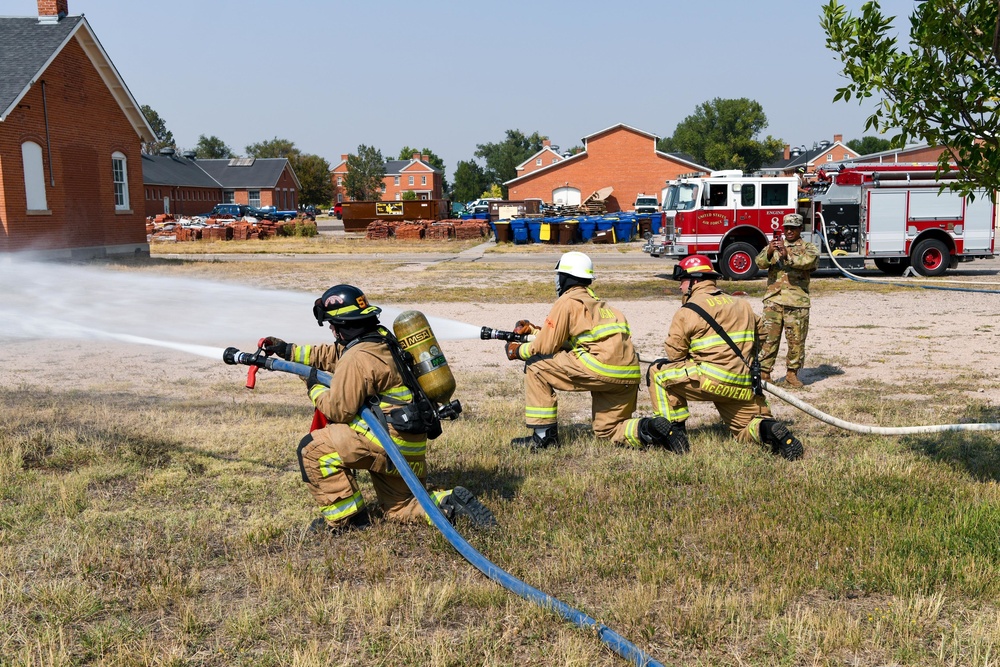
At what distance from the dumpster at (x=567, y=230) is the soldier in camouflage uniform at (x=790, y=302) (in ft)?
84.0

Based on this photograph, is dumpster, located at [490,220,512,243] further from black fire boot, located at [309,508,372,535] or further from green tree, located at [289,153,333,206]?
green tree, located at [289,153,333,206]

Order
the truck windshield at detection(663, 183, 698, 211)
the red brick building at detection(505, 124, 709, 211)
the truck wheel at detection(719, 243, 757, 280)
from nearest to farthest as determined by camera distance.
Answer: the truck wheel at detection(719, 243, 757, 280), the truck windshield at detection(663, 183, 698, 211), the red brick building at detection(505, 124, 709, 211)

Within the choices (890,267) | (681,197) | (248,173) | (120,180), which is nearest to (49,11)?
(120,180)

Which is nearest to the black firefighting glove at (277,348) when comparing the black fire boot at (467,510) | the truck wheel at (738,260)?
the black fire boot at (467,510)

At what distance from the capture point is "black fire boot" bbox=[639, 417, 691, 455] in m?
5.87

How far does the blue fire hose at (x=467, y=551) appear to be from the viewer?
3.31m

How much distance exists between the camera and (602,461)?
19.2 ft

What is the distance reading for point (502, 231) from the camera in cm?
3497

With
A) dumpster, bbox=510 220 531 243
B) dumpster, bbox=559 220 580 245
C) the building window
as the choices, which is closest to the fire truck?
dumpster, bbox=559 220 580 245

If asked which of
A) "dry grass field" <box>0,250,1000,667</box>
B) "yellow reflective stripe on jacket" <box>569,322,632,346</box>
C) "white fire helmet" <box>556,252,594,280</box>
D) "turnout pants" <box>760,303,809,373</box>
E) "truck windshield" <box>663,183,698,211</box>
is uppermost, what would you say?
"truck windshield" <box>663,183,698,211</box>

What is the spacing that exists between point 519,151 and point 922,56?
420 feet

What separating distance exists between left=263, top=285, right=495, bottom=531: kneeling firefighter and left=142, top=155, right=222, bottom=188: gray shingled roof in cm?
6295

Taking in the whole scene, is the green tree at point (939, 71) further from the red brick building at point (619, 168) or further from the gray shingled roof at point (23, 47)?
the red brick building at point (619, 168)

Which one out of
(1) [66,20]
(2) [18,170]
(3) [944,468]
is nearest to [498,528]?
(3) [944,468]
